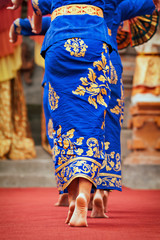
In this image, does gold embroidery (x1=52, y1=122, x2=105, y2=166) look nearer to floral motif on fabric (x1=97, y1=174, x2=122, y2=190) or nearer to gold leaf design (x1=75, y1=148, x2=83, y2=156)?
gold leaf design (x1=75, y1=148, x2=83, y2=156)

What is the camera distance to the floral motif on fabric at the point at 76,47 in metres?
1.84

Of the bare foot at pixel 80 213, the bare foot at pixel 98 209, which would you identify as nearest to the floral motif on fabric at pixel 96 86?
the bare foot at pixel 80 213

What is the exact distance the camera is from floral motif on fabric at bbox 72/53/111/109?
1.82 meters

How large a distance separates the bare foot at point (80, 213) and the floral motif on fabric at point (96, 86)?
40 centimetres

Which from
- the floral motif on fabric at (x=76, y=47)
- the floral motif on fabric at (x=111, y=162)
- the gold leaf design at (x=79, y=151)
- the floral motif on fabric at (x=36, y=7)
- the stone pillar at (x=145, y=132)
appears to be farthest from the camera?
the stone pillar at (x=145, y=132)

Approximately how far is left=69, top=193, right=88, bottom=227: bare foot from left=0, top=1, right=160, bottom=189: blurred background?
3218mm

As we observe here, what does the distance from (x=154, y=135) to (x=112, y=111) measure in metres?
2.78

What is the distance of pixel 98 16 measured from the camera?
1.91 meters

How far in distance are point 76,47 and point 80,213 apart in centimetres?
67

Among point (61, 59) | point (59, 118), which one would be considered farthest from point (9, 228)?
point (61, 59)

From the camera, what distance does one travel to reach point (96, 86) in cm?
184

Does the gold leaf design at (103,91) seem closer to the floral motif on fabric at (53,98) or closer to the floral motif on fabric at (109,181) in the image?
the floral motif on fabric at (53,98)

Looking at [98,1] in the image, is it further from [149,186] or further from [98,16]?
[149,186]

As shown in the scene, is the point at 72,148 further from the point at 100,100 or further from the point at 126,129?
the point at 126,129
